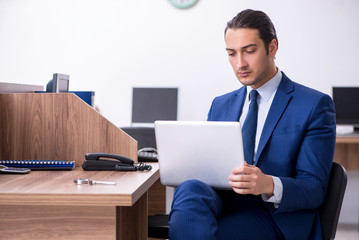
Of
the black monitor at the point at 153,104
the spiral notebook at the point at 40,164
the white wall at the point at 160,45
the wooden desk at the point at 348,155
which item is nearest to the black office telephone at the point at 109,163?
the spiral notebook at the point at 40,164

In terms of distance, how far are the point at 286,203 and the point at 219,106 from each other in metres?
0.53

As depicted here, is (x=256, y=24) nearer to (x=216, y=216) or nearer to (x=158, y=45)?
(x=216, y=216)

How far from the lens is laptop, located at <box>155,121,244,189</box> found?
1.24 metres

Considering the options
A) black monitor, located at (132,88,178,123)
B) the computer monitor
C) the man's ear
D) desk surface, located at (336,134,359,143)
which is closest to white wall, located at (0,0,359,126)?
black monitor, located at (132,88,178,123)

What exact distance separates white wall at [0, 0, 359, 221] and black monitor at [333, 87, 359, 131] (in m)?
0.26

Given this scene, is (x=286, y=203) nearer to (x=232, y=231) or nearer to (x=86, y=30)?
(x=232, y=231)

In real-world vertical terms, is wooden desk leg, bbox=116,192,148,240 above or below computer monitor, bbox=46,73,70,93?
below

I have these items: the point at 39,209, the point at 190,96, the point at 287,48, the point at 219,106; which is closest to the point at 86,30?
the point at 190,96

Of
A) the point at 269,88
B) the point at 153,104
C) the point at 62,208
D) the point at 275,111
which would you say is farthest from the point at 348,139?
the point at 62,208

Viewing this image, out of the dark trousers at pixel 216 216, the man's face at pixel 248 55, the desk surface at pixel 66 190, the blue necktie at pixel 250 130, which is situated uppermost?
the man's face at pixel 248 55

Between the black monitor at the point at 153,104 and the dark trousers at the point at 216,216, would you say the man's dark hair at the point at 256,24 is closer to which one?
the dark trousers at the point at 216,216

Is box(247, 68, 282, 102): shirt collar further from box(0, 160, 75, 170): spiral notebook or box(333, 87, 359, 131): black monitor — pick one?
box(333, 87, 359, 131): black monitor

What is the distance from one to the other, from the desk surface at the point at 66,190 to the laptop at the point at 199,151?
11 cm

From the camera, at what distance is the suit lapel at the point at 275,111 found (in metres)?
1.45
